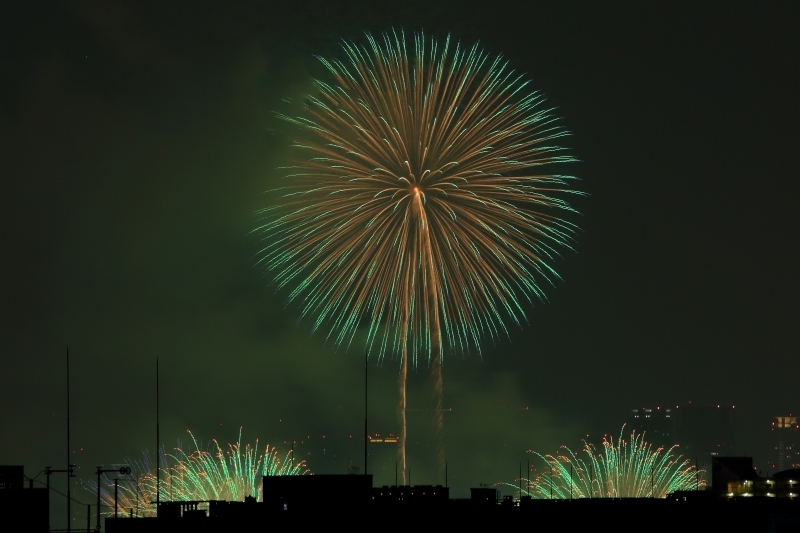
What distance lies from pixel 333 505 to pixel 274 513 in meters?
4.60

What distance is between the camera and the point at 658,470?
13250cm

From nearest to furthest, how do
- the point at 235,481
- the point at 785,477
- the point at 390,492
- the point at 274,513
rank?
the point at 274,513 < the point at 390,492 < the point at 235,481 < the point at 785,477

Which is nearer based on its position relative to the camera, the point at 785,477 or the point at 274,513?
the point at 274,513

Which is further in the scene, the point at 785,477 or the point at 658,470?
the point at 785,477

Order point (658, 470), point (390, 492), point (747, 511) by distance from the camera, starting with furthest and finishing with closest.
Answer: point (658, 470)
point (390, 492)
point (747, 511)

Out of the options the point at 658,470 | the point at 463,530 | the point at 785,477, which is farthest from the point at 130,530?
the point at 785,477

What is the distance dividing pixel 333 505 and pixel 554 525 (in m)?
13.4

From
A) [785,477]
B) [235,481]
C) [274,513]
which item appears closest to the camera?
[274,513]

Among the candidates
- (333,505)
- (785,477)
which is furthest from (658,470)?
(333,505)

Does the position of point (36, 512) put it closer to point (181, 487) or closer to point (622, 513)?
point (622, 513)

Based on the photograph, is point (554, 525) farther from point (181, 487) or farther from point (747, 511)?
point (181, 487)

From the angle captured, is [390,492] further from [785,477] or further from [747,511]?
[785,477]

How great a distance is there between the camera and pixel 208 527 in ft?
228

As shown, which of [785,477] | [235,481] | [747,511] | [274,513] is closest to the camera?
[747,511]
